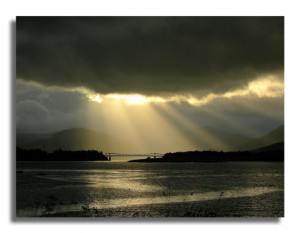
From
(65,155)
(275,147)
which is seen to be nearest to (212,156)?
(275,147)

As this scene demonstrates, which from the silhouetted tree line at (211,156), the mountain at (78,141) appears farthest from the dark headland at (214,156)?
the mountain at (78,141)

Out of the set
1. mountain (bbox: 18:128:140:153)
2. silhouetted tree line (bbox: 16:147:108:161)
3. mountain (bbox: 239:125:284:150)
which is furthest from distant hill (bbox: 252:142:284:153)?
silhouetted tree line (bbox: 16:147:108:161)

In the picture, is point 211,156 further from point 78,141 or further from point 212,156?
point 78,141

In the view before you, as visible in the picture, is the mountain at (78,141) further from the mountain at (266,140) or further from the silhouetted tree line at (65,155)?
the mountain at (266,140)

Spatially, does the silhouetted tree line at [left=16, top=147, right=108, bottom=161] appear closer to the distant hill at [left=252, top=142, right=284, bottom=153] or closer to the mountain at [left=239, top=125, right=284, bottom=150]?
the mountain at [left=239, top=125, right=284, bottom=150]
